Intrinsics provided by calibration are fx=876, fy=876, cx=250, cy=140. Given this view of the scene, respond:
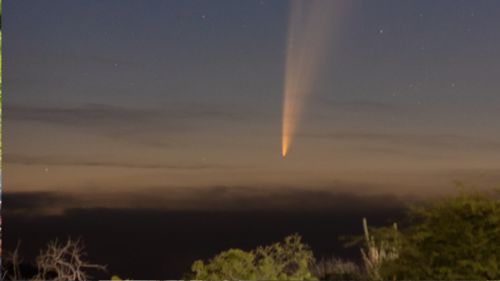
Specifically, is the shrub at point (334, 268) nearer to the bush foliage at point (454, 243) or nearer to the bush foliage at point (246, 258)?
the bush foliage at point (246, 258)

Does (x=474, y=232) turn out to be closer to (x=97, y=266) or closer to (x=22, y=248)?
(x=97, y=266)

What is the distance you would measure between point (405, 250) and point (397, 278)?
33 centimetres

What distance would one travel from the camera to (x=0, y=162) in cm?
1071

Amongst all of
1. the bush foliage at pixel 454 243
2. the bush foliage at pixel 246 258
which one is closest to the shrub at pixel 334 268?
the bush foliage at pixel 246 258

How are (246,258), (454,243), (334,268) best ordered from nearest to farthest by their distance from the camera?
(454,243) < (246,258) < (334,268)

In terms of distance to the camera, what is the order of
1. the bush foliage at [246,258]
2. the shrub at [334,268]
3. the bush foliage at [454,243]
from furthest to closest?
the shrub at [334,268]
the bush foliage at [246,258]
the bush foliage at [454,243]

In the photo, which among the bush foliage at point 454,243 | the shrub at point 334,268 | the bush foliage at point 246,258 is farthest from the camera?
the shrub at point 334,268

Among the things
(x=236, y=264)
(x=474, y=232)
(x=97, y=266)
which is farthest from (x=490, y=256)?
(x=97, y=266)

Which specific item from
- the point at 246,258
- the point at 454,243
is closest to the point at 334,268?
the point at 246,258

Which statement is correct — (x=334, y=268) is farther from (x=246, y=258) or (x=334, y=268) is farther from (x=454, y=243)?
(x=454, y=243)

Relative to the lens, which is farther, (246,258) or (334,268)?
(334,268)

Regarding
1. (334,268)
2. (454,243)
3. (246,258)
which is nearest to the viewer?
(454,243)

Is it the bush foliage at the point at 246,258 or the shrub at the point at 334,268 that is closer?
the bush foliage at the point at 246,258

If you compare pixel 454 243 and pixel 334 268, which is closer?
pixel 454 243
